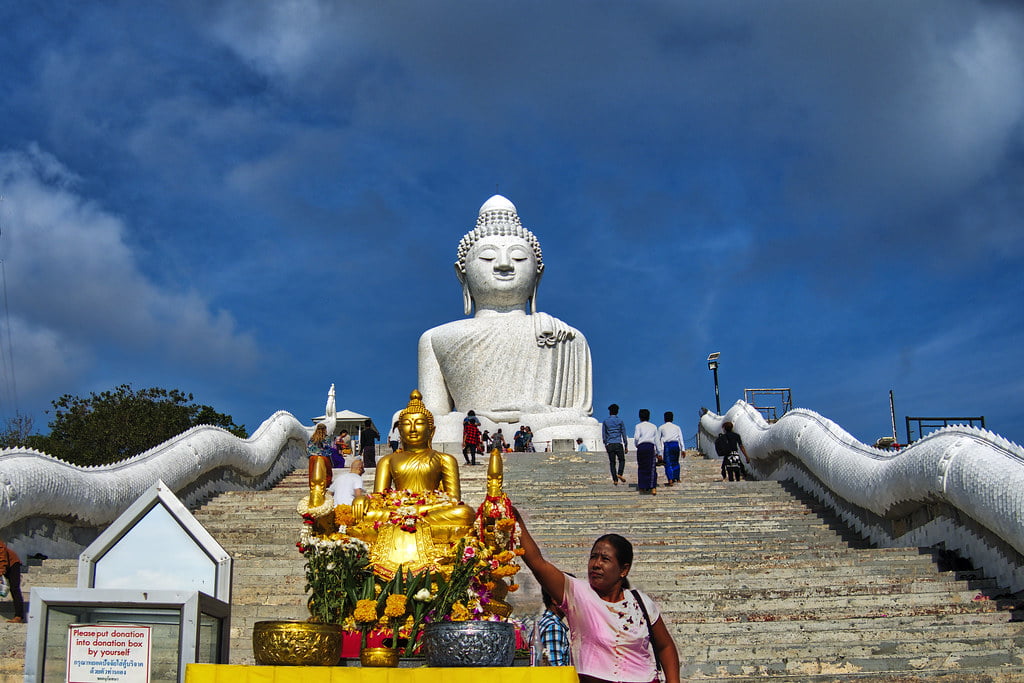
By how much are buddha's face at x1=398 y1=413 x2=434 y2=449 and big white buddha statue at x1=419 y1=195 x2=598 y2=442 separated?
11286 millimetres

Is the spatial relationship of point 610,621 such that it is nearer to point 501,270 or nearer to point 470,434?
point 470,434

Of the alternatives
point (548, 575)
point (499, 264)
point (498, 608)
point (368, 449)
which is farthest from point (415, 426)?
point (499, 264)

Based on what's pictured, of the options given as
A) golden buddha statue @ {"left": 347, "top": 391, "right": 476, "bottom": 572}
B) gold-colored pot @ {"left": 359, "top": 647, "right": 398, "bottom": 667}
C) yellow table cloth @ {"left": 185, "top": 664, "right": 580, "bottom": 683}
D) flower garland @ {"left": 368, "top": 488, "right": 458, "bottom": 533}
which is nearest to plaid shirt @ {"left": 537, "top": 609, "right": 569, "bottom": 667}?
yellow table cloth @ {"left": 185, "top": 664, "right": 580, "bottom": 683}

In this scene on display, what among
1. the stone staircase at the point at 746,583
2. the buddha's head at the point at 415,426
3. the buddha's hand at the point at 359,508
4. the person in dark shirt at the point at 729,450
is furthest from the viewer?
the person in dark shirt at the point at 729,450

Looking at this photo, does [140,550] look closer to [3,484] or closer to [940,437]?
[3,484]

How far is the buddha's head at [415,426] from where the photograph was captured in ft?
25.9

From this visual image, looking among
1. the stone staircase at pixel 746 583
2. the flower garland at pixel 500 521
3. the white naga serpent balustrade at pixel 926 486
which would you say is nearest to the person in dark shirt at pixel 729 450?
the white naga serpent balustrade at pixel 926 486

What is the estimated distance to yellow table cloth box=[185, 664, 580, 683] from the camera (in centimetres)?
376

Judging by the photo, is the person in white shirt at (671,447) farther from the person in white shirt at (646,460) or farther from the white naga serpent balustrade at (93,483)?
the white naga serpent balustrade at (93,483)

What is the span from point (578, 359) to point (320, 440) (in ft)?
26.5

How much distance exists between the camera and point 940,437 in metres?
8.86

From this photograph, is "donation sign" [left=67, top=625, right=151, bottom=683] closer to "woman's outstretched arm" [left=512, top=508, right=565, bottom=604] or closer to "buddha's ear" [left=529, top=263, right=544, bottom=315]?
"woman's outstretched arm" [left=512, top=508, right=565, bottom=604]

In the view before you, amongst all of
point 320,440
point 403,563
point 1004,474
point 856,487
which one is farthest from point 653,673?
point 320,440

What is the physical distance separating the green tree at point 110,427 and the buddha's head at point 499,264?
928 centimetres
